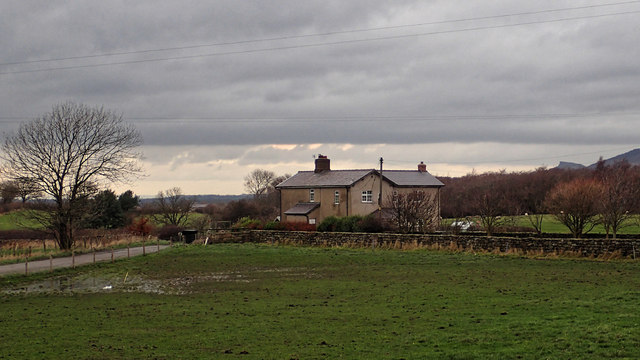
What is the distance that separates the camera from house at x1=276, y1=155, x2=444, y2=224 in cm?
6631

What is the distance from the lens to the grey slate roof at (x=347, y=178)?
6744 centimetres

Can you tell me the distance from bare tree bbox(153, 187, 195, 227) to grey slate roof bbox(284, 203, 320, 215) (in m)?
33.0

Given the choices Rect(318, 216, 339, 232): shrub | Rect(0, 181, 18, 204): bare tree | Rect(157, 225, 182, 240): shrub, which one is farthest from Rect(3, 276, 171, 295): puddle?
Rect(157, 225, 182, 240): shrub

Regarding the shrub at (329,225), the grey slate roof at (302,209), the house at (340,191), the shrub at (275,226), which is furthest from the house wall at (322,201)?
the shrub at (329,225)

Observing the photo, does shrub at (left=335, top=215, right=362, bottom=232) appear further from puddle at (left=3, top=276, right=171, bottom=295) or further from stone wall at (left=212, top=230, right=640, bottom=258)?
puddle at (left=3, top=276, right=171, bottom=295)

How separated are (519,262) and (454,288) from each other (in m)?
11.5

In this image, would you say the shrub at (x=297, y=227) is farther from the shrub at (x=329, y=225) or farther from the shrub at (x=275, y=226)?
the shrub at (x=329, y=225)

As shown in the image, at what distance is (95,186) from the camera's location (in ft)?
160

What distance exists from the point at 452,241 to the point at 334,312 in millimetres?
22583

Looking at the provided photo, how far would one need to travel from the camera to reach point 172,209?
100m

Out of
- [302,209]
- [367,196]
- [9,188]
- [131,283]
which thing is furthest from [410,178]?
[131,283]

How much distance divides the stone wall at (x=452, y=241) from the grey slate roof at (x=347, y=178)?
51.4 ft

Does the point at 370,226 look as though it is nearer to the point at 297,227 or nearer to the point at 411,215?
the point at 411,215

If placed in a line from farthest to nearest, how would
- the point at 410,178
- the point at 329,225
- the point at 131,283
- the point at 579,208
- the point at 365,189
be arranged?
the point at 410,178 → the point at 365,189 → the point at 329,225 → the point at 579,208 → the point at 131,283
